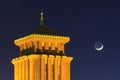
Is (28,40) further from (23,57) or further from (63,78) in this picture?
(63,78)

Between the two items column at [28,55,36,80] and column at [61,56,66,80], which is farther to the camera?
column at [61,56,66,80]

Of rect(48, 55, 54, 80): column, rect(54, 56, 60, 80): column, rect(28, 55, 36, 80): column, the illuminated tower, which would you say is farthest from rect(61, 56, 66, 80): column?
rect(28, 55, 36, 80): column

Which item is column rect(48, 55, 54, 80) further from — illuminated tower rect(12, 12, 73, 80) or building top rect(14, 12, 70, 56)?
building top rect(14, 12, 70, 56)

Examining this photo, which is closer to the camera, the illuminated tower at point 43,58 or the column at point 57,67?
the illuminated tower at point 43,58

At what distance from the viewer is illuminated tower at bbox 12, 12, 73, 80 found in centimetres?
7652

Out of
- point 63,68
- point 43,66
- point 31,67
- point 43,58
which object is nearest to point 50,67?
point 43,66

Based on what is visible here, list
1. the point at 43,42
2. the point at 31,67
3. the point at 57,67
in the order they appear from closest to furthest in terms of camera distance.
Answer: the point at 31,67, the point at 43,42, the point at 57,67

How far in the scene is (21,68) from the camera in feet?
258

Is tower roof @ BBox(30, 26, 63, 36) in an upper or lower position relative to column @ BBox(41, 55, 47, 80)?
upper

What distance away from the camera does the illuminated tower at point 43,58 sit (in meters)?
76.5

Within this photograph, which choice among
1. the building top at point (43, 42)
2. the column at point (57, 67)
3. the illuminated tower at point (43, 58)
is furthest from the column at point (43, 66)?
the column at point (57, 67)

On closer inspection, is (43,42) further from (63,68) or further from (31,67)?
(63,68)

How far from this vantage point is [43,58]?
7675 centimetres

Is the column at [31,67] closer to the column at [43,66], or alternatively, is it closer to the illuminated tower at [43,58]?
the illuminated tower at [43,58]
